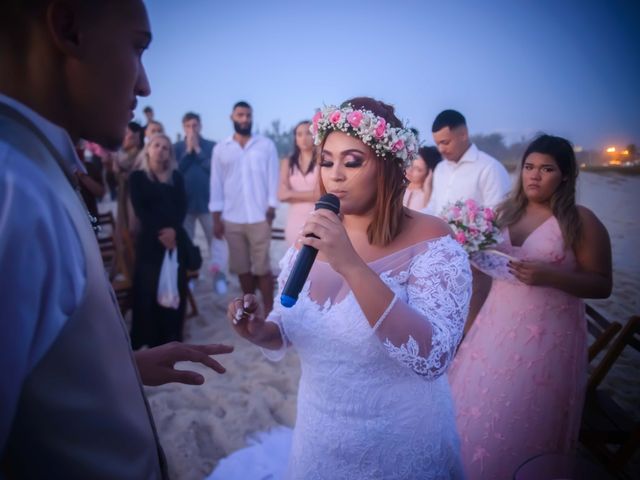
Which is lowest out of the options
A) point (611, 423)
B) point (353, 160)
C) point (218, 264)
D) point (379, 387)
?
point (218, 264)

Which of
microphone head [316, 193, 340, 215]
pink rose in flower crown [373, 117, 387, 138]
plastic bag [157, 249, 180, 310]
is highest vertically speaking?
pink rose in flower crown [373, 117, 387, 138]

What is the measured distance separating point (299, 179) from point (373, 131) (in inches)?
151

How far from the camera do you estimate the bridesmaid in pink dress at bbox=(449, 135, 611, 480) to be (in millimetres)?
2604

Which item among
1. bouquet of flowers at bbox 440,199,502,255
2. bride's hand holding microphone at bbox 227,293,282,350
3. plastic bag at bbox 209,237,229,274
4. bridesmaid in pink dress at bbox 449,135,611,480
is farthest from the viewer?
plastic bag at bbox 209,237,229,274

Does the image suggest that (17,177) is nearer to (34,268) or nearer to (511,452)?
(34,268)

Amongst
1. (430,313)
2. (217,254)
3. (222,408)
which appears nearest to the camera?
(430,313)

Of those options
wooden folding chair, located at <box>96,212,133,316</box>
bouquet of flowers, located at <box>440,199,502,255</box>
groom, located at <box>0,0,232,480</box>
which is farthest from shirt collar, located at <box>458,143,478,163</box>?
wooden folding chair, located at <box>96,212,133,316</box>

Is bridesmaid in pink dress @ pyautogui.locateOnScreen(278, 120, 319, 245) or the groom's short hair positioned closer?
the groom's short hair

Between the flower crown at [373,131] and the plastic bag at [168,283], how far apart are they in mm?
3225

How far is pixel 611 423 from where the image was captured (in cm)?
278

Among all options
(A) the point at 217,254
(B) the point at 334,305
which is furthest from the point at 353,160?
(A) the point at 217,254

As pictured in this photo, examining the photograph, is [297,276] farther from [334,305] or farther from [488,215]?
[488,215]

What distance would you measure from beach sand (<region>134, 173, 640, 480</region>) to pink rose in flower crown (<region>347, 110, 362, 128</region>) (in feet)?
7.41

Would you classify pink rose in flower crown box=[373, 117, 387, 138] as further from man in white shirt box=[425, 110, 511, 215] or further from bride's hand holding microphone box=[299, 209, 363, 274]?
man in white shirt box=[425, 110, 511, 215]
